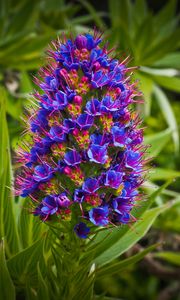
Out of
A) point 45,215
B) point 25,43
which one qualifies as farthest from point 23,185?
point 25,43

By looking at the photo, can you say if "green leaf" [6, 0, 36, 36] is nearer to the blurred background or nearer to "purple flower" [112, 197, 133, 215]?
the blurred background

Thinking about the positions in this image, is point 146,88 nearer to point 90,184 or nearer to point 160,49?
point 160,49

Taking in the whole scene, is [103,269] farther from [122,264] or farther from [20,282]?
[20,282]

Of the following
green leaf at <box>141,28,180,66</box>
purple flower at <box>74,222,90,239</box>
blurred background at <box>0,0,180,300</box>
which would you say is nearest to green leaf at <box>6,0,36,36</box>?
blurred background at <box>0,0,180,300</box>

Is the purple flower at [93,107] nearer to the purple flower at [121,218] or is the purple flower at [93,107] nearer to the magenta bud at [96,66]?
the magenta bud at [96,66]

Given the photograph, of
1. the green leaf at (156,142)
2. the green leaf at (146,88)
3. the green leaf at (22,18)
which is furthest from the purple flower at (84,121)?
the green leaf at (22,18)
